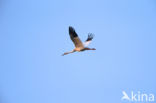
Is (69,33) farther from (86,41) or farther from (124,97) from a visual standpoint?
(124,97)

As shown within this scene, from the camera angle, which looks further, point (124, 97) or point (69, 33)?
point (124, 97)

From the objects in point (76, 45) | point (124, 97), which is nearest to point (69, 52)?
point (76, 45)

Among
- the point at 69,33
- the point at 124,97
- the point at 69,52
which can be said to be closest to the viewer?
the point at 69,33

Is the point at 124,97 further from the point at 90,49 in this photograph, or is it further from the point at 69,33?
the point at 69,33

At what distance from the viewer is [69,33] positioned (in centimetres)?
2330

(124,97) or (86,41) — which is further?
(124,97)

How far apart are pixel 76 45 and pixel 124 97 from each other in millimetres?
5340

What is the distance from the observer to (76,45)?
24.2 m

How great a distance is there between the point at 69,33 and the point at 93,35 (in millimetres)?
2709

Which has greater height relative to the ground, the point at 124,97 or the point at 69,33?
the point at 69,33

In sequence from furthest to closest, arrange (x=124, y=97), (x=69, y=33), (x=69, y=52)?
(x=124, y=97) → (x=69, y=52) → (x=69, y=33)

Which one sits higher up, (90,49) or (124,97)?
(90,49)

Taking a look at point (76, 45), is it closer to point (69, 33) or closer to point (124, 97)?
point (69, 33)

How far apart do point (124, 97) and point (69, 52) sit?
4869 millimetres
